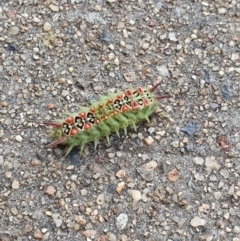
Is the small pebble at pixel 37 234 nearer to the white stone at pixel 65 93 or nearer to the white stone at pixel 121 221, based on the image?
the white stone at pixel 121 221

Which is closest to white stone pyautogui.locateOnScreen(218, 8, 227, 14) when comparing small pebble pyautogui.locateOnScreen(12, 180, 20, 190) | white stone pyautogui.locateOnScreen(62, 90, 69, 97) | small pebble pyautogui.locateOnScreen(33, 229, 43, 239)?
white stone pyautogui.locateOnScreen(62, 90, 69, 97)

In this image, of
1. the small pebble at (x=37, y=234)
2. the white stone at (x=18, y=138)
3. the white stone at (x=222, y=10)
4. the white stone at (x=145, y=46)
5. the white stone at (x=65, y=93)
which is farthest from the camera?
the white stone at (x=222, y=10)

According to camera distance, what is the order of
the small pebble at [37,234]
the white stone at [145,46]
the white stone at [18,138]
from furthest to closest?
the white stone at [145,46], the white stone at [18,138], the small pebble at [37,234]

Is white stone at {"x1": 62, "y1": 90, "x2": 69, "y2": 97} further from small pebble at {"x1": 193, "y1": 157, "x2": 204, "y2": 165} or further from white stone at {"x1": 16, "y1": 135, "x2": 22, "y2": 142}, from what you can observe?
small pebble at {"x1": 193, "y1": 157, "x2": 204, "y2": 165}

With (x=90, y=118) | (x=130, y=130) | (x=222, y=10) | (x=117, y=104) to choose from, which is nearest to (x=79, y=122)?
(x=90, y=118)

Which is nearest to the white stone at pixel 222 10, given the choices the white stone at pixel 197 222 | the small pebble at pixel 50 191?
the white stone at pixel 197 222

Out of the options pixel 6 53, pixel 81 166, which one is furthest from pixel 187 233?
pixel 6 53
